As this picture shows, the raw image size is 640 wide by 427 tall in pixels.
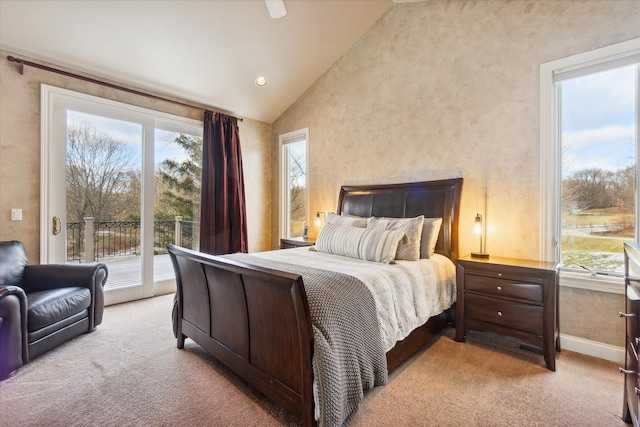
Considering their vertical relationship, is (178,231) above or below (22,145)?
below

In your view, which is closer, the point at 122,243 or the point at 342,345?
the point at 342,345

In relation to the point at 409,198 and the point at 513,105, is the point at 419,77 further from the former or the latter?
the point at 409,198

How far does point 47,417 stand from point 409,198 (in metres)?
3.35

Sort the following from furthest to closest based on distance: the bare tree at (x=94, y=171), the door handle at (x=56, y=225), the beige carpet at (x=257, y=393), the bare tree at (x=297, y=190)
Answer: the bare tree at (x=297, y=190)
the bare tree at (x=94, y=171)
the door handle at (x=56, y=225)
the beige carpet at (x=257, y=393)

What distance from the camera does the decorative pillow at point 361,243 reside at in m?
2.59

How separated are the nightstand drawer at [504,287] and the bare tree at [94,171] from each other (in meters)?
4.01

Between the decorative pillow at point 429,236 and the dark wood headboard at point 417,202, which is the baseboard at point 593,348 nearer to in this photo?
the dark wood headboard at point 417,202

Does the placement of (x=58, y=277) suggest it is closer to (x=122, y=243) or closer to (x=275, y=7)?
(x=122, y=243)

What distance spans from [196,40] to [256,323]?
129 inches

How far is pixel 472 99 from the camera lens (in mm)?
3033

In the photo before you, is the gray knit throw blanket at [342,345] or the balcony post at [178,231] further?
the balcony post at [178,231]

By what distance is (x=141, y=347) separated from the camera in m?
2.54

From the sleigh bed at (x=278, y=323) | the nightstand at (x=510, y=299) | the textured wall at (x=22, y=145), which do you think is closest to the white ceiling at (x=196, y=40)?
the textured wall at (x=22, y=145)

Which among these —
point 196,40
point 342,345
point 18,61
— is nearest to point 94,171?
point 18,61
